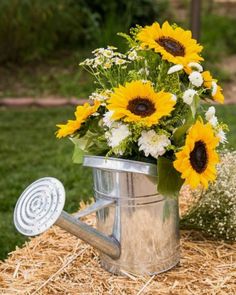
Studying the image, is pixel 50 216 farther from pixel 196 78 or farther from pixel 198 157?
pixel 196 78

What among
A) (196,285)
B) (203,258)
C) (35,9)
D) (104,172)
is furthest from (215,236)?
(35,9)

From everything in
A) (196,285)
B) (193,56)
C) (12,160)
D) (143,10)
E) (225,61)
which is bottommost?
(196,285)

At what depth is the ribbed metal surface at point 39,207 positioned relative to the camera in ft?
4.84

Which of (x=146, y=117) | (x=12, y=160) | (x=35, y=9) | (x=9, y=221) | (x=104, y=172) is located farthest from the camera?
(x=35, y=9)

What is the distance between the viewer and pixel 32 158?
12.9 feet

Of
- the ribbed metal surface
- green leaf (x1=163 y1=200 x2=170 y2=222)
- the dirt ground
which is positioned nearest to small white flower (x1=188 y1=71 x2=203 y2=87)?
green leaf (x1=163 y1=200 x2=170 y2=222)

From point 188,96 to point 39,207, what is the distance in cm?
48

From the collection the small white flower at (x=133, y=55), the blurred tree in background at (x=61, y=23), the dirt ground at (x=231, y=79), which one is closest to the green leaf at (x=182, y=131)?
the small white flower at (x=133, y=55)

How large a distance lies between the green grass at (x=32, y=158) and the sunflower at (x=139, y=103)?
1267 millimetres

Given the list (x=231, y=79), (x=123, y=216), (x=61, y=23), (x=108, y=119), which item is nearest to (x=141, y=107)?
(x=108, y=119)

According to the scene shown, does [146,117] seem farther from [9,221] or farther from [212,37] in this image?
[212,37]

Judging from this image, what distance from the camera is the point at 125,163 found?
5.27 feet

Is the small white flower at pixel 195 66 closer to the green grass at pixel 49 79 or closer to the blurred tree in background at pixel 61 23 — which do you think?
the green grass at pixel 49 79

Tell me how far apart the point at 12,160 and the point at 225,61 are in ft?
11.8
